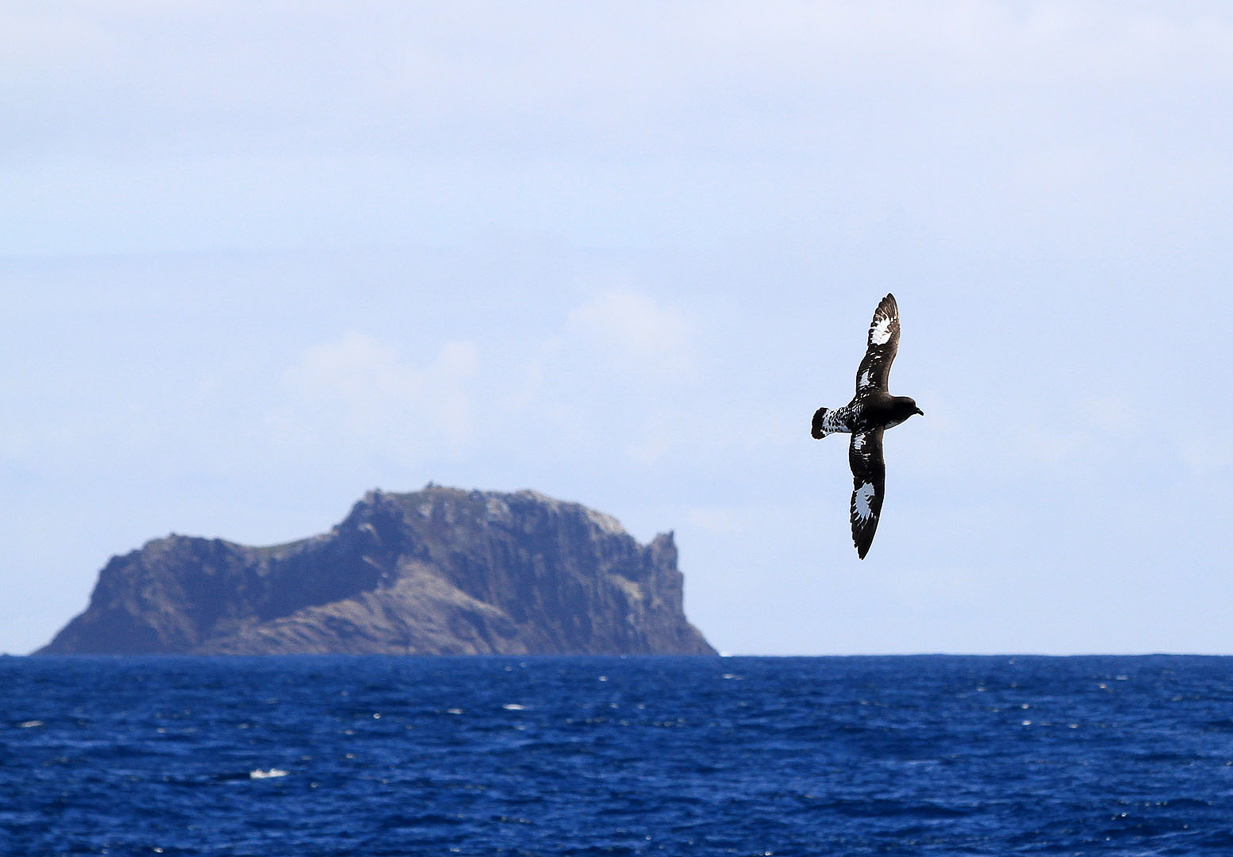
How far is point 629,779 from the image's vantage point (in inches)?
3396

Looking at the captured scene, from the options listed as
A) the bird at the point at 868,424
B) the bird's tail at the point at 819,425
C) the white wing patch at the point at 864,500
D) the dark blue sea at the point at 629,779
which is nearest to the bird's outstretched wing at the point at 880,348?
the bird at the point at 868,424

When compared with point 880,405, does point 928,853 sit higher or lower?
lower

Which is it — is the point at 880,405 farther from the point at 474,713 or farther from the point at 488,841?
the point at 474,713

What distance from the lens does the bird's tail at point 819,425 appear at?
645 inches

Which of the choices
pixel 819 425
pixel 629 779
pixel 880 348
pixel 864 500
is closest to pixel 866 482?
pixel 864 500

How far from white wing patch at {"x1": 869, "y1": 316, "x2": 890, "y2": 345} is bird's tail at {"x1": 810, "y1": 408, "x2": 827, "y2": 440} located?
1151mm

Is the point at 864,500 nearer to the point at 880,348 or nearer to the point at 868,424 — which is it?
the point at 868,424

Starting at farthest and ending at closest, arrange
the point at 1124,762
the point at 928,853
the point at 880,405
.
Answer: the point at 1124,762
the point at 928,853
the point at 880,405

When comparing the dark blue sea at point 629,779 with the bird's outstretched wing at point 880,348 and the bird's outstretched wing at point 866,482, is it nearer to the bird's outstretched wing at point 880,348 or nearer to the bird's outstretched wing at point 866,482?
the bird's outstretched wing at point 880,348

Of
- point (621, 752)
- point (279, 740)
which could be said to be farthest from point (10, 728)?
point (621, 752)

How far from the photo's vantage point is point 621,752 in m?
101

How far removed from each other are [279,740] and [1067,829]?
65176 millimetres

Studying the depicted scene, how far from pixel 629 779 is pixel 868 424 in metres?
73.4

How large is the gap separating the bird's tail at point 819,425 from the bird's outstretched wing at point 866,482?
0.51 m
